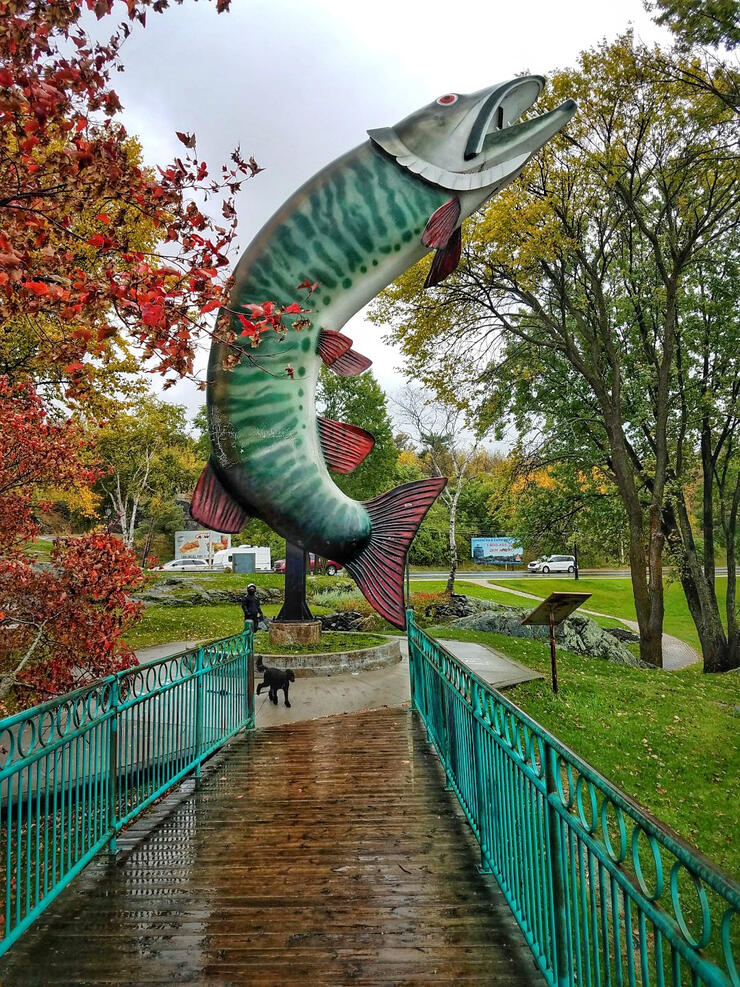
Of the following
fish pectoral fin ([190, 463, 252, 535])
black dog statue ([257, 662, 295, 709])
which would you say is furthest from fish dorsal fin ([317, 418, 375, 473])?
black dog statue ([257, 662, 295, 709])

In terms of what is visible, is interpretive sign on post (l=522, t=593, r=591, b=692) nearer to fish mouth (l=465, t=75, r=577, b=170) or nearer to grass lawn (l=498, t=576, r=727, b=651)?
fish mouth (l=465, t=75, r=577, b=170)

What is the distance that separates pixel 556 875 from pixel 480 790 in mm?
1159

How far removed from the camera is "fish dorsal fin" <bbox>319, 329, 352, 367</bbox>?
13.1ft

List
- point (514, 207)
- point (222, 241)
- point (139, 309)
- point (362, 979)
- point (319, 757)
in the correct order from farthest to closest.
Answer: point (514, 207)
point (319, 757)
point (222, 241)
point (139, 309)
point (362, 979)

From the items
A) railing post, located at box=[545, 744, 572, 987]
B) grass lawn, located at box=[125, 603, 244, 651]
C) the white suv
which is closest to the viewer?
railing post, located at box=[545, 744, 572, 987]

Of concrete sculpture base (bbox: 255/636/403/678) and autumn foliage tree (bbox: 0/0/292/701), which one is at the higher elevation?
autumn foliage tree (bbox: 0/0/292/701)

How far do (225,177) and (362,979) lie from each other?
4.12m

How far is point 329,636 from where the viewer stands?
462 inches

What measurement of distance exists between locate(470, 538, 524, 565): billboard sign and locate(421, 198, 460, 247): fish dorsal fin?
1403 inches

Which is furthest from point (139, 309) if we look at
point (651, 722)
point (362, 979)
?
point (651, 722)

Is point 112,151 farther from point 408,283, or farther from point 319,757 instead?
point 408,283

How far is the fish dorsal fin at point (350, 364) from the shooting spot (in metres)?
4.23

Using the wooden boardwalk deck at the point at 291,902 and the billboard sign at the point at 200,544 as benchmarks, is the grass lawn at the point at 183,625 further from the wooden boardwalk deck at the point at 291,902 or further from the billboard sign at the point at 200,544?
the billboard sign at the point at 200,544

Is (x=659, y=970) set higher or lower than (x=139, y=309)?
lower
